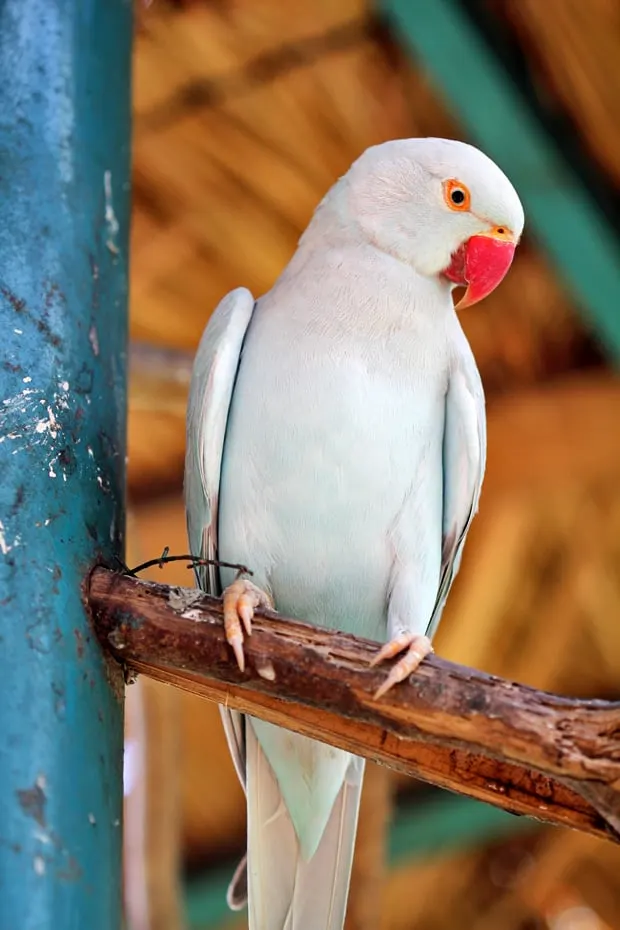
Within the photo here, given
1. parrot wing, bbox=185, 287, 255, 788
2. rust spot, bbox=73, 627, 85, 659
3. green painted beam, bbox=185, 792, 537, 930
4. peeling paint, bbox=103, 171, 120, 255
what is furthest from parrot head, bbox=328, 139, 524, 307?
green painted beam, bbox=185, 792, 537, 930

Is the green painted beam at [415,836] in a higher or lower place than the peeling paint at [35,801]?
lower

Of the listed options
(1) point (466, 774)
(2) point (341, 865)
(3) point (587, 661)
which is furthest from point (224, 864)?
(1) point (466, 774)

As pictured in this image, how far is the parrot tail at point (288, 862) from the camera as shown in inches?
76.4

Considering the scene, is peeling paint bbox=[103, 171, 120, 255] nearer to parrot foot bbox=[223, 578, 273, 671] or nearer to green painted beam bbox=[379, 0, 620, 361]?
parrot foot bbox=[223, 578, 273, 671]

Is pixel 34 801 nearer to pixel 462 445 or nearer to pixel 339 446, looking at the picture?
pixel 339 446

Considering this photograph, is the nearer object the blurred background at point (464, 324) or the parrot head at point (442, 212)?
the parrot head at point (442, 212)

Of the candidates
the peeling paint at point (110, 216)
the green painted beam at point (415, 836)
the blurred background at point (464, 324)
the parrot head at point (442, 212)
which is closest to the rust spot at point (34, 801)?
the peeling paint at point (110, 216)

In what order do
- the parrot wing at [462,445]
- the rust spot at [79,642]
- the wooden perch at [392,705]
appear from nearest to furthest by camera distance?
the wooden perch at [392,705] → the rust spot at [79,642] → the parrot wing at [462,445]

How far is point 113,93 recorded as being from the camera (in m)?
1.97

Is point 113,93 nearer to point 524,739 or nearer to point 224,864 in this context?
point 524,739

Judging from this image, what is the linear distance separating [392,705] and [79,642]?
470 millimetres

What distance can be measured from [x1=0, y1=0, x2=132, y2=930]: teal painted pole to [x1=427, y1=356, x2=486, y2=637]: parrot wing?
0.61 metres

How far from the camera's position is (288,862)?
200cm

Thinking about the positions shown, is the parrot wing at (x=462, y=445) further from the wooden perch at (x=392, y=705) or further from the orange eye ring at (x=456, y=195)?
the wooden perch at (x=392, y=705)
